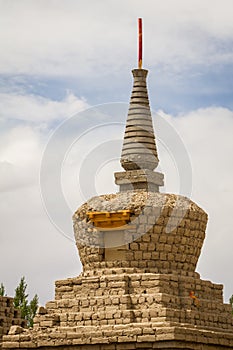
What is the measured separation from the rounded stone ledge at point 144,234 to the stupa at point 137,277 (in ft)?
0.13

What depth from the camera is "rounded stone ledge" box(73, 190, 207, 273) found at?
42906mm

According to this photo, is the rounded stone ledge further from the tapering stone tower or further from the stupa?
the tapering stone tower

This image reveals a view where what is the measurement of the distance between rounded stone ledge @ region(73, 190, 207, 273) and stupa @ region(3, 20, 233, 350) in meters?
0.04

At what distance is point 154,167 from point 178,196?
1723 millimetres

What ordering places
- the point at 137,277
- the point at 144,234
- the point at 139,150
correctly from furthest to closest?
the point at 139,150
the point at 144,234
the point at 137,277

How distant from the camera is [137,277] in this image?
41938 mm

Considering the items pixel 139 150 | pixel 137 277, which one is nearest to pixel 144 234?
pixel 137 277

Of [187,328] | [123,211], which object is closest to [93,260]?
[123,211]

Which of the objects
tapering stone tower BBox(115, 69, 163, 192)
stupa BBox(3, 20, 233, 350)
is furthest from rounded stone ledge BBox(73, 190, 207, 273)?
tapering stone tower BBox(115, 69, 163, 192)

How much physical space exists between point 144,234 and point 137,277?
6.22 ft

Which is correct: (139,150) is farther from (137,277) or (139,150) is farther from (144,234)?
(137,277)

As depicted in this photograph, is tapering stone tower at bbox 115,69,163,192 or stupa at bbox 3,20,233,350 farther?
tapering stone tower at bbox 115,69,163,192

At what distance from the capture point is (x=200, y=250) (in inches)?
1768

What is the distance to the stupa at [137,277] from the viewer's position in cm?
4066
